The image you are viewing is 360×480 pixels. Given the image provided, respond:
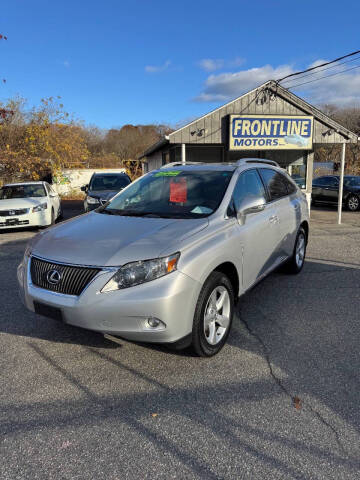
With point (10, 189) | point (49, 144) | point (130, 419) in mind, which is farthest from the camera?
point (49, 144)

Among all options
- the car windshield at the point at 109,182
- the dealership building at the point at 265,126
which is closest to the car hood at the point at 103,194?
the car windshield at the point at 109,182

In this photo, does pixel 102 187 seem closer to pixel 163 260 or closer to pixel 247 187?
pixel 247 187

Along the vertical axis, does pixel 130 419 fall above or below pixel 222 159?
below

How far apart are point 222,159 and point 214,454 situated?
46.1 feet

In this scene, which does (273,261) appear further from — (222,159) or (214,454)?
(222,159)

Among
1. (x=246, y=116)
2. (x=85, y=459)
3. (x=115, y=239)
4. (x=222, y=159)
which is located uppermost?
(x=246, y=116)

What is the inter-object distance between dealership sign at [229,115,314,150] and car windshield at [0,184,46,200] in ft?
20.5

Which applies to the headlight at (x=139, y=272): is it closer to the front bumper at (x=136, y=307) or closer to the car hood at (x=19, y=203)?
the front bumper at (x=136, y=307)

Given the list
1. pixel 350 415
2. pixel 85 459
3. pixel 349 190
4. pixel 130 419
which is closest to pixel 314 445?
pixel 350 415

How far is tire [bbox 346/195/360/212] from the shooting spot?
15305 mm

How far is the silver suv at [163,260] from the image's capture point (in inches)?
108

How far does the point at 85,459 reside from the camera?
7.09 feet

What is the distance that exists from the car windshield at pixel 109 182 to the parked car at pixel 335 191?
9.51 m

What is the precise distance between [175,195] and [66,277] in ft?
5.36
